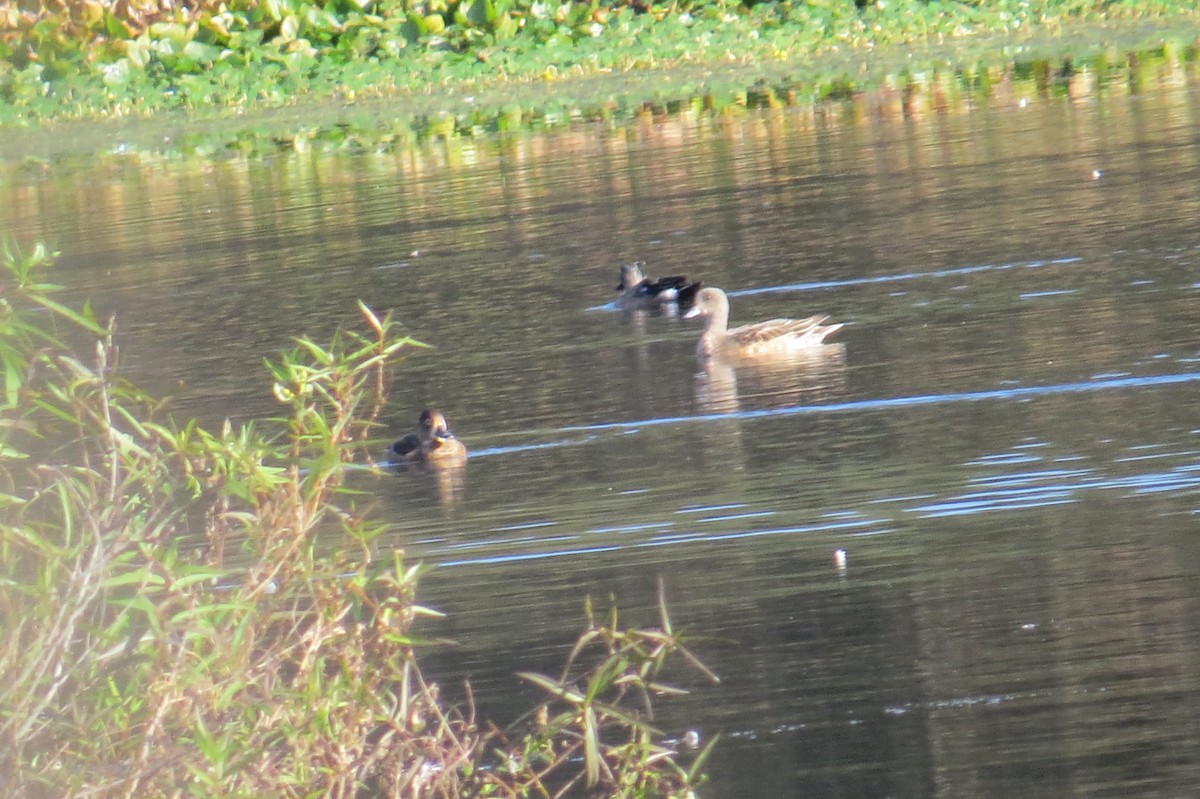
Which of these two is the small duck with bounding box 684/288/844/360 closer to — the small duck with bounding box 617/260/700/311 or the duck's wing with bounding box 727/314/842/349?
the duck's wing with bounding box 727/314/842/349

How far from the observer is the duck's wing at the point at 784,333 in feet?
39.7

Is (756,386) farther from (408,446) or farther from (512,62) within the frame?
(512,62)

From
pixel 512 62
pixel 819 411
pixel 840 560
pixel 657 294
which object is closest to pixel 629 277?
pixel 657 294

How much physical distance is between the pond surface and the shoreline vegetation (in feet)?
19.9

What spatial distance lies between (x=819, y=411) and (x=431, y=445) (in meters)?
1.85

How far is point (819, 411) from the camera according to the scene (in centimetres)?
1066

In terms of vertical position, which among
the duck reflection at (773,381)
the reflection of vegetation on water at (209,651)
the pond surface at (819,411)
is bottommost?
the duck reflection at (773,381)

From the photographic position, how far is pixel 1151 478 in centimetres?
836

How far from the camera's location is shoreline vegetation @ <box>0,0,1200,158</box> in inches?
1142

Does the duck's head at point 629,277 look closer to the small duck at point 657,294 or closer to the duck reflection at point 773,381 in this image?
the small duck at point 657,294

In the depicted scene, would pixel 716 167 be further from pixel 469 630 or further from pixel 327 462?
pixel 327 462

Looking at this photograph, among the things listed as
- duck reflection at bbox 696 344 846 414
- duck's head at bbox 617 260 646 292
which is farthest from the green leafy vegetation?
duck reflection at bbox 696 344 846 414

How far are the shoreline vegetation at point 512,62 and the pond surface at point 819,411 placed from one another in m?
6.08

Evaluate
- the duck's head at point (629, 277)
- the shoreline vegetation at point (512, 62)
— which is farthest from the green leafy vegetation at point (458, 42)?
the duck's head at point (629, 277)
